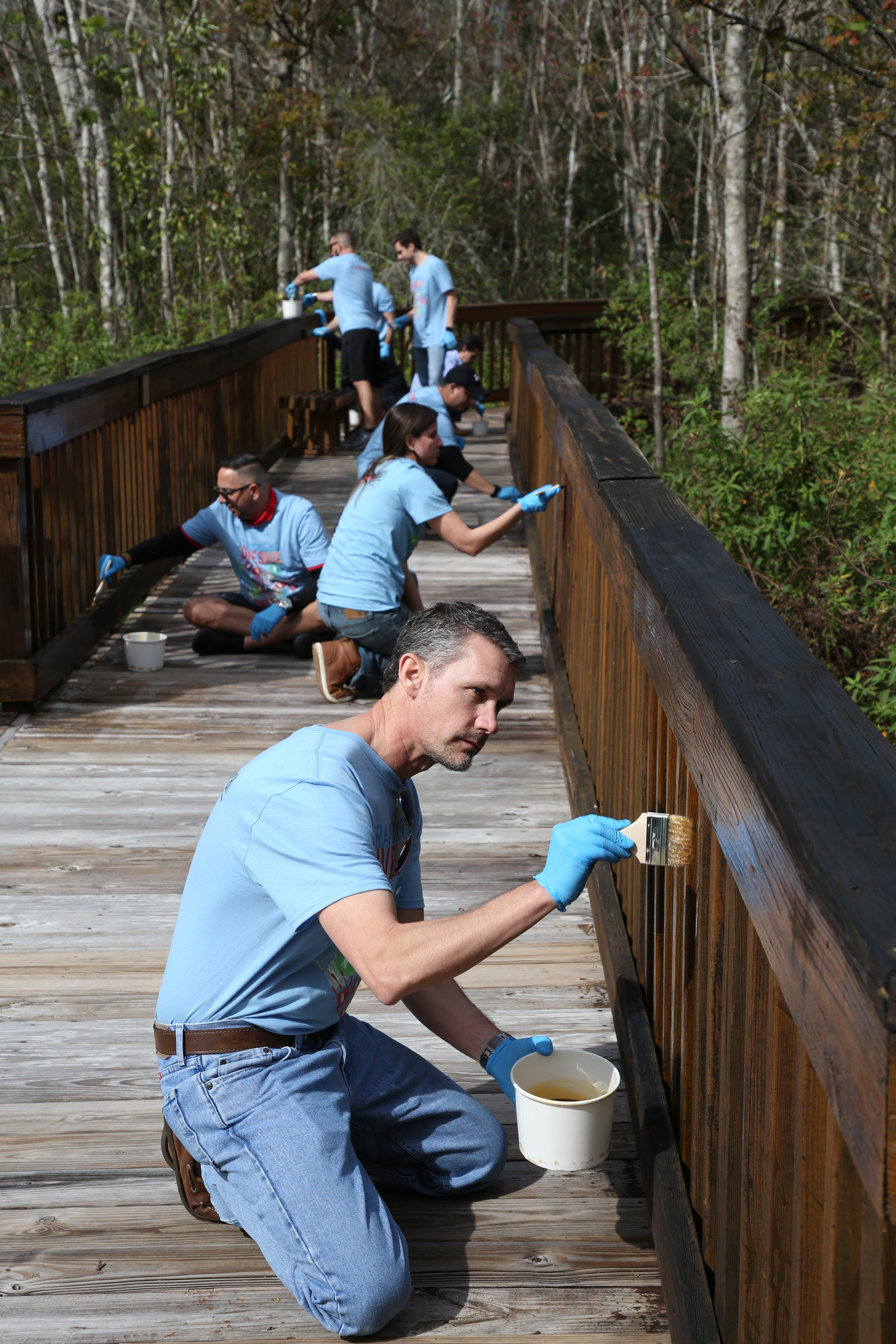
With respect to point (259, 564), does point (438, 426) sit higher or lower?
higher

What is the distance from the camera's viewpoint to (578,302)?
16750 millimetres

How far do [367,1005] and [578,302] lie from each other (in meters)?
14.6

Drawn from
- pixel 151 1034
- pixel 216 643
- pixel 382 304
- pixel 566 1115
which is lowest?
pixel 151 1034

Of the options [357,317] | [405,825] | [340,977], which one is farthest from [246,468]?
[357,317]

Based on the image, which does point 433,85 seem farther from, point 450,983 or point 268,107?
point 450,983

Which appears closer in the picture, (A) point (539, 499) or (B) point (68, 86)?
(A) point (539, 499)

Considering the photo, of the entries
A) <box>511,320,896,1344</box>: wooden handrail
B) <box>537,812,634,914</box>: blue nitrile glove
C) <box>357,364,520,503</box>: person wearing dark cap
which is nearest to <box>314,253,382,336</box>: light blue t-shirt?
<box>357,364,520,503</box>: person wearing dark cap

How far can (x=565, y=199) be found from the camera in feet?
86.8

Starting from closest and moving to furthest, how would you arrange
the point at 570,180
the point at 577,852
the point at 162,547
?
the point at 577,852 < the point at 162,547 < the point at 570,180

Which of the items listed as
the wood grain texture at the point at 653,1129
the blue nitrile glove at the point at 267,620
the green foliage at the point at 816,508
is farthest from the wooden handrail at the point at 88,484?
the green foliage at the point at 816,508

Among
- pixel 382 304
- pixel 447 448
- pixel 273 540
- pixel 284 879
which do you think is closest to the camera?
pixel 284 879

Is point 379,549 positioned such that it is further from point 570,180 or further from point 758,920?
point 570,180

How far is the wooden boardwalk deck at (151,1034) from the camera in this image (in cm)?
230

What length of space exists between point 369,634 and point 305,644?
25.8 inches
